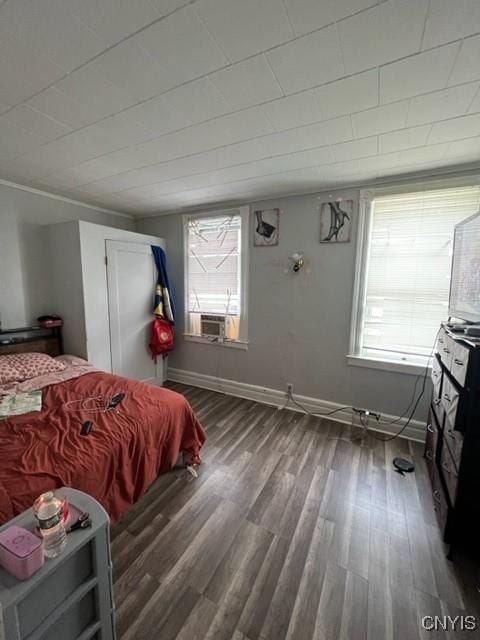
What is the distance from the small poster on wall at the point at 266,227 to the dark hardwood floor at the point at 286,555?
2.21 m

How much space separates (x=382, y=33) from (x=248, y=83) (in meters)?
0.58

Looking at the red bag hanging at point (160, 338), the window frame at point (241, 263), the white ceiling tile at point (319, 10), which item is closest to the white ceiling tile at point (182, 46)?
the white ceiling tile at point (319, 10)

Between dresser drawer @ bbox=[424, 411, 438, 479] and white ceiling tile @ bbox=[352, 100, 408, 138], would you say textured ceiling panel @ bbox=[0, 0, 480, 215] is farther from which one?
dresser drawer @ bbox=[424, 411, 438, 479]

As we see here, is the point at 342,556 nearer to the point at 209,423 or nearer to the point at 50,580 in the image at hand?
the point at 50,580

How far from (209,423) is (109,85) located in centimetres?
271

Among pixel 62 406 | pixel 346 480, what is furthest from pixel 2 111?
pixel 346 480

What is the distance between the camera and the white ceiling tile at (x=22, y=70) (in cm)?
111

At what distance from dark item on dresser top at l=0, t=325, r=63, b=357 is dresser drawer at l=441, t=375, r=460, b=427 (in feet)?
11.6

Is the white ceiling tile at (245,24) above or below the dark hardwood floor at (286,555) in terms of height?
above

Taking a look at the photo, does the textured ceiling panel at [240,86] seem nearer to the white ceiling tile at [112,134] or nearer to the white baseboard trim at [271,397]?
the white ceiling tile at [112,134]

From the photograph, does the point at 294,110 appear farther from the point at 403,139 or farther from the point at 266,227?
the point at 266,227

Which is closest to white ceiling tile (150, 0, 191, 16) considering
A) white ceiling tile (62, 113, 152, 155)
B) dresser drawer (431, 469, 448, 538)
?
white ceiling tile (62, 113, 152, 155)

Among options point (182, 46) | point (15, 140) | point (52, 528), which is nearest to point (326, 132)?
point (182, 46)

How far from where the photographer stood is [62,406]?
1830 millimetres
